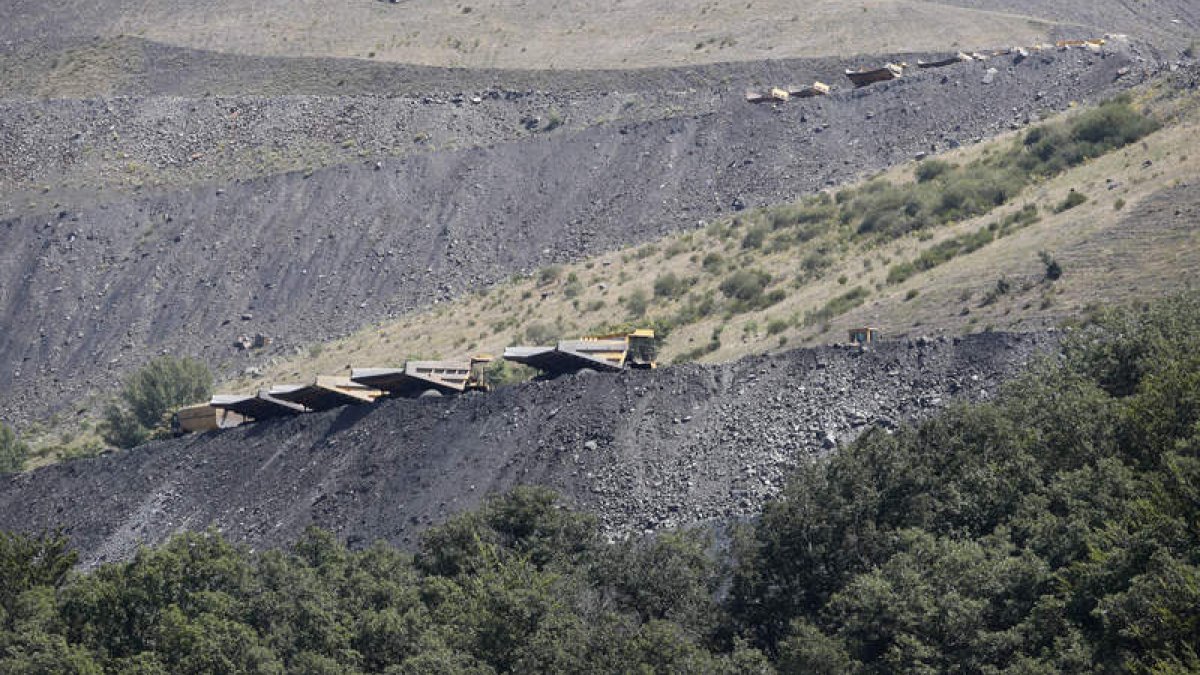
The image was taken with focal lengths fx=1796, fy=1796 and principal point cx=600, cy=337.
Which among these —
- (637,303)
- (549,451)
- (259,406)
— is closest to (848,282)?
(637,303)

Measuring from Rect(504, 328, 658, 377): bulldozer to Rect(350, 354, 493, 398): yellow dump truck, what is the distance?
184 centimetres

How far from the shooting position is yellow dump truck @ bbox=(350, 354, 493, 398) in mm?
45812

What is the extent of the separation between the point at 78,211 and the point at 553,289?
79.7 ft

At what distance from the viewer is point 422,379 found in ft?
150

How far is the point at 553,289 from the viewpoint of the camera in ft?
201

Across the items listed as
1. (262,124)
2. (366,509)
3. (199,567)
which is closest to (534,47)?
(262,124)

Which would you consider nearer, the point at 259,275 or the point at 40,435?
the point at 40,435

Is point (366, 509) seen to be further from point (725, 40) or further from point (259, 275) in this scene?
point (725, 40)

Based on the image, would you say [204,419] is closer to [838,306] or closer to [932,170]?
[838,306]

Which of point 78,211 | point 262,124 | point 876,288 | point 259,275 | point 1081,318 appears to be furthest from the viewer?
point 262,124

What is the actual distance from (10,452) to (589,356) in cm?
2096

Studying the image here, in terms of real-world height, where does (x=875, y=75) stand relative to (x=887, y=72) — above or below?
below

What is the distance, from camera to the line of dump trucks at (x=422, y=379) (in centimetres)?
4416

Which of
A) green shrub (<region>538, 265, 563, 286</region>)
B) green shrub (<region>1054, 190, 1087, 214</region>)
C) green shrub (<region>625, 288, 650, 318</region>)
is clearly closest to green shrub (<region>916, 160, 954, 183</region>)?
green shrub (<region>1054, 190, 1087, 214</region>)
